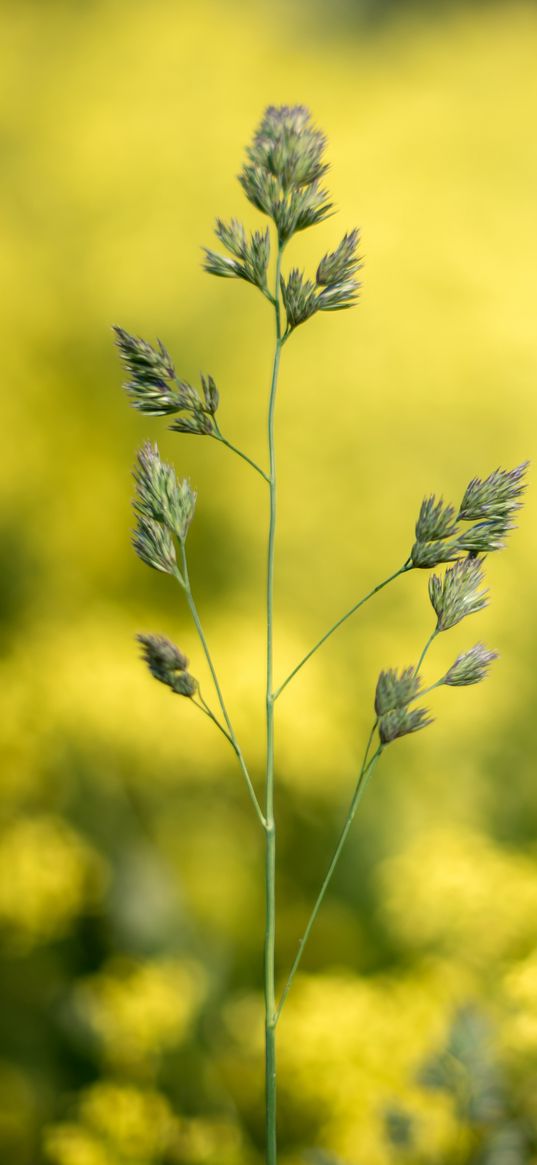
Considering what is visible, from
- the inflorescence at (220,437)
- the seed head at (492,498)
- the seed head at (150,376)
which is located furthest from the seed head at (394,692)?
the seed head at (150,376)

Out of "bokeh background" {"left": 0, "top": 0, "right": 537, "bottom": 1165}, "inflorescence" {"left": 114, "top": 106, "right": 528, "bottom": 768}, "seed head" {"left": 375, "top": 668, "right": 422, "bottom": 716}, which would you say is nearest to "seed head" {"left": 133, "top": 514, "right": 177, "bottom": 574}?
"inflorescence" {"left": 114, "top": 106, "right": 528, "bottom": 768}

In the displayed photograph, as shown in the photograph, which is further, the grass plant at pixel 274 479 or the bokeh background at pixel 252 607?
the bokeh background at pixel 252 607

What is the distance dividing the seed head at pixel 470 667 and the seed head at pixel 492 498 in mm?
81

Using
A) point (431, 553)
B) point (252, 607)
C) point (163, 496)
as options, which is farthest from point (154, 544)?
point (252, 607)

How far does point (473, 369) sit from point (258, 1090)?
225cm

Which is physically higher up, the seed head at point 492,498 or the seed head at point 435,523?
the seed head at point 492,498

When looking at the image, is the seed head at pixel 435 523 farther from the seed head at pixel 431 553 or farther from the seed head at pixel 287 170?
the seed head at pixel 287 170

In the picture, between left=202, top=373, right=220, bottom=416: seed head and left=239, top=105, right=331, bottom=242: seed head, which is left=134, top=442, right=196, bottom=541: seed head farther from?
left=239, top=105, right=331, bottom=242: seed head

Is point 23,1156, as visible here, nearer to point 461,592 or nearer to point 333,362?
point 461,592

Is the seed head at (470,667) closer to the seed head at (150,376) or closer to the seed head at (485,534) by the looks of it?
the seed head at (485,534)

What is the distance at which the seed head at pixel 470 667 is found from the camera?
1.94 ft

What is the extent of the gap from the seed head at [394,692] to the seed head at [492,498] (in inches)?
4.2

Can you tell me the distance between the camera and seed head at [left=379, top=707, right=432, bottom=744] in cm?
57

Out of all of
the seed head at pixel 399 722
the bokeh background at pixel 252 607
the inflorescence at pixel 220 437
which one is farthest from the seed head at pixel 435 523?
the bokeh background at pixel 252 607
